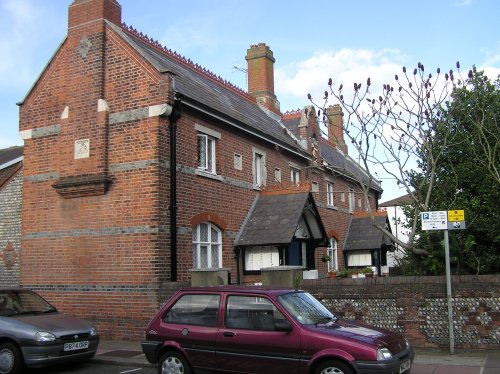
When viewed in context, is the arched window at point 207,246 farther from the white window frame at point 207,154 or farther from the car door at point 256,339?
the car door at point 256,339

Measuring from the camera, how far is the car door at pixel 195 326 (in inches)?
313

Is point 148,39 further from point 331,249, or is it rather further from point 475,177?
point 331,249

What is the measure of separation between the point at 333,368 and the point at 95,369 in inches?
207

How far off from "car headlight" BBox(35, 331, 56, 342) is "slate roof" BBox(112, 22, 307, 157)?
7.10 meters

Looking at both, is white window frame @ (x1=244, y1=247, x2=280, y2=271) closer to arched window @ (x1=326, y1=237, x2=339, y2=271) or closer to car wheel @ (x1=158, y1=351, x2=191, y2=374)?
car wheel @ (x1=158, y1=351, x2=191, y2=374)

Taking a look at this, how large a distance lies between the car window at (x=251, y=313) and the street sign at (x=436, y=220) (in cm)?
421

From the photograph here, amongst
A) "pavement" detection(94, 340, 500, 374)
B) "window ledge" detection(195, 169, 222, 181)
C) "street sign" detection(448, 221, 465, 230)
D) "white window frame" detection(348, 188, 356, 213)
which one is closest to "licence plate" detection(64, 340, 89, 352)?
"pavement" detection(94, 340, 500, 374)

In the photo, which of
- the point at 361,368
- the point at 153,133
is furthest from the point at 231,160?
the point at 361,368

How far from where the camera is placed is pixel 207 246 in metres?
15.5

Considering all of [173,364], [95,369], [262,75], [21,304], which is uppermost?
[262,75]

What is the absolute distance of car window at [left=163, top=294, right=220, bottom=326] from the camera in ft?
26.8

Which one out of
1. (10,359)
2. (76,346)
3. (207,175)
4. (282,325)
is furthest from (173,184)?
(282,325)

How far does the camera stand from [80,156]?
14.7m

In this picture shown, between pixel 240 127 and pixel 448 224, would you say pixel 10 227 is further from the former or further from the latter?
pixel 448 224
